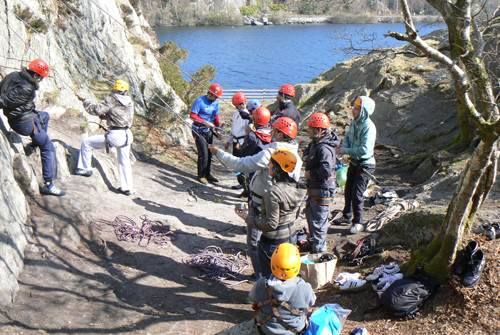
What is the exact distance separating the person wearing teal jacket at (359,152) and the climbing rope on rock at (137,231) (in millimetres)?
2857

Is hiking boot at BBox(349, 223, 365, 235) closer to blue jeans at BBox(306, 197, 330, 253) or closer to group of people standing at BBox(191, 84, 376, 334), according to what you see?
group of people standing at BBox(191, 84, 376, 334)

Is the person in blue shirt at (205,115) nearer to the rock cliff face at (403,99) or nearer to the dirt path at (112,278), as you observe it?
the dirt path at (112,278)

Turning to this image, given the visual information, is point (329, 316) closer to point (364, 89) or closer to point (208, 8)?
point (364, 89)

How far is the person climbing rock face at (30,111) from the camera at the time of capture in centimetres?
721

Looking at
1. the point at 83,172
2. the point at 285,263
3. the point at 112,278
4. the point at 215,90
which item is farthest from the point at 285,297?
the point at 215,90

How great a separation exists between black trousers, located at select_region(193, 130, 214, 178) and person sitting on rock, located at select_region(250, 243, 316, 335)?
6.30 meters

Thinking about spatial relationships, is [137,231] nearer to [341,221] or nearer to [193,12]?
[341,221]

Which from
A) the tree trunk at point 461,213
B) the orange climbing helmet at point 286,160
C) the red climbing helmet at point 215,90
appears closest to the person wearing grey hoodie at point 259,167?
the orange climbing helmet at point 286,160

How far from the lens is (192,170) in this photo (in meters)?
12.2

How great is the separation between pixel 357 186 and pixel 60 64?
24.3 ft

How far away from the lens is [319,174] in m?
6.93

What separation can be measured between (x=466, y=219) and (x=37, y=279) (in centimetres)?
487

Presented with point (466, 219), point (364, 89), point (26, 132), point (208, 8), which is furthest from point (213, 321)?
point (208, 8)

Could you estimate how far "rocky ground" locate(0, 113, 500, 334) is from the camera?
552cm
